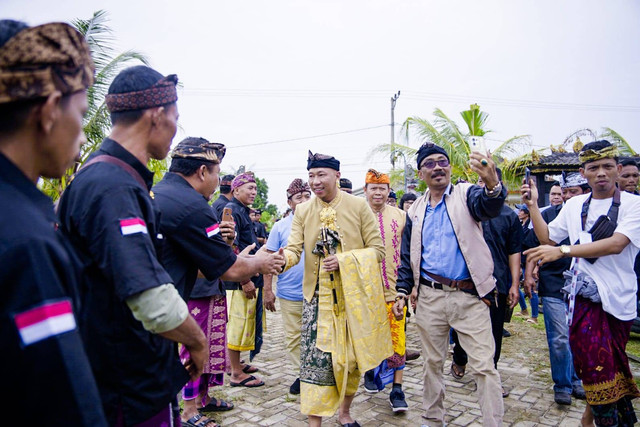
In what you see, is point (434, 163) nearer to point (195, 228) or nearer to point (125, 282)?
point (195, 228)

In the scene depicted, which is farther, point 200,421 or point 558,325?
point 558,325

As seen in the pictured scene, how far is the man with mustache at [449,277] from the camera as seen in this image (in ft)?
11.0

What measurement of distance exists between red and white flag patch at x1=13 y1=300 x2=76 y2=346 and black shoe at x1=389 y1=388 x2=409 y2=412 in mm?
3917

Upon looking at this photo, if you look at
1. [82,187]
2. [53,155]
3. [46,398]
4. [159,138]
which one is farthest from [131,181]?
[46,398]

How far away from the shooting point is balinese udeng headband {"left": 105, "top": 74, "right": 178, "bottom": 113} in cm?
193

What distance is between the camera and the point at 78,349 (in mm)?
1024

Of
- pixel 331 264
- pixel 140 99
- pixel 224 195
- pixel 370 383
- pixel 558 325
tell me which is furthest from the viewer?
pixel 224 195

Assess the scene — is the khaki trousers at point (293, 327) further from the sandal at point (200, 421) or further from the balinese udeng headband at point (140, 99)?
the balinese udeng headband at point (140, 99)

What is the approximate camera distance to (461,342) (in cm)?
359

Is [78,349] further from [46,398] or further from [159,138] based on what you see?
[159,138]

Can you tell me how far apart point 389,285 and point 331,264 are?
149cm

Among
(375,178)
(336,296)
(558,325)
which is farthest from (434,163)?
(558,325)

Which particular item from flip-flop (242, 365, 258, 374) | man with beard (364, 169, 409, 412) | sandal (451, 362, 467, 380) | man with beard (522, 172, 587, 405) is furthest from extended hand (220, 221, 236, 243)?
sandal (451, 362, 467, 380)

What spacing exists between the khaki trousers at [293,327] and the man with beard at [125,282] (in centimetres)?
317
